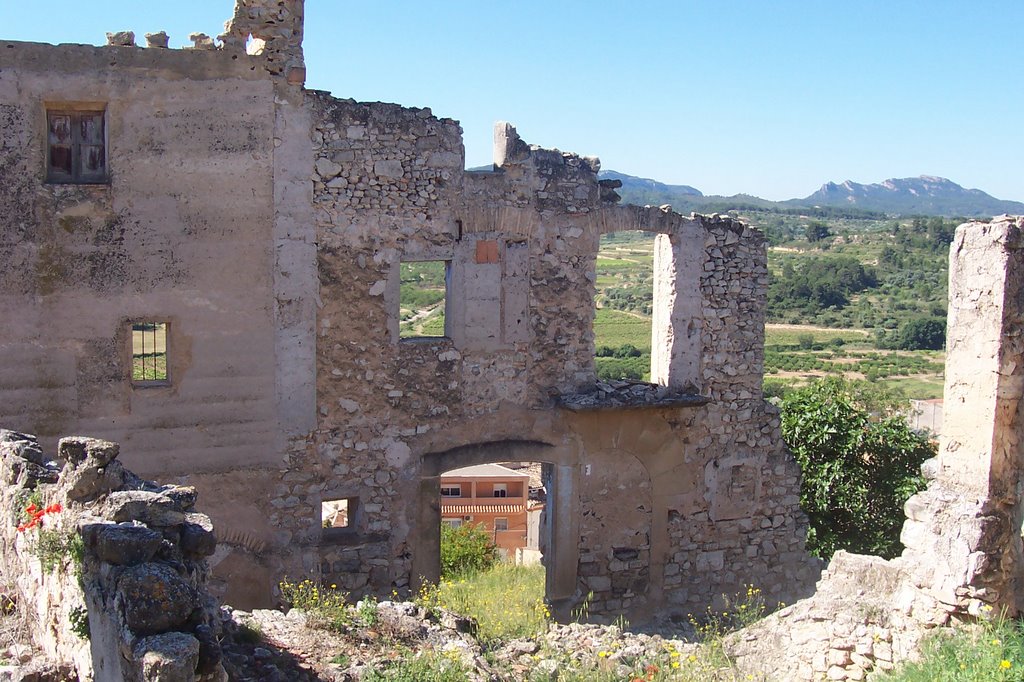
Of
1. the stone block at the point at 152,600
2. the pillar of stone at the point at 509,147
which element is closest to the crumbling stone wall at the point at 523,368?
the pillar of stone at the point at 509,147


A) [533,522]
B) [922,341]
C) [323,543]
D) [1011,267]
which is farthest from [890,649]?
[922,341]

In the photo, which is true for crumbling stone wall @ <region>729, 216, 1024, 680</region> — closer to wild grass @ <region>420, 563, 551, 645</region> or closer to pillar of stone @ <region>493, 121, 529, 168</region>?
wild grass @ <region>420, 563, 551, 645</region>

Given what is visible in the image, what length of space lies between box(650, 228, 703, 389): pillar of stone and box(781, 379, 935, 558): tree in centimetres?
277

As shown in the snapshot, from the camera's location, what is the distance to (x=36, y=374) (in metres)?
10.8

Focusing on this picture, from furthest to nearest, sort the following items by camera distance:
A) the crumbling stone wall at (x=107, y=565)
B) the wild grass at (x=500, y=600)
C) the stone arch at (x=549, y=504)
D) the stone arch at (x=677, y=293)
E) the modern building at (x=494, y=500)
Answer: the modern building at (x=494, y=500), the stone arch at (x=677, y=293), the stone arch at (x=549, y=504), the wild grass at (x=500, y=600), the crumbling stone wall at (x=107, y=565)

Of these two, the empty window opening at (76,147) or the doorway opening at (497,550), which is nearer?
the empty window opening at (76,147)

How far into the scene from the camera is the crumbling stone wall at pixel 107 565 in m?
5.59

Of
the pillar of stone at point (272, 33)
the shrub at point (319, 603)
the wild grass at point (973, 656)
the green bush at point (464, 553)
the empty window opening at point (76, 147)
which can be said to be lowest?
the green bush at point (464, 553)

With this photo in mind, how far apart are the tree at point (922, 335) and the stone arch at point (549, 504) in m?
45.3

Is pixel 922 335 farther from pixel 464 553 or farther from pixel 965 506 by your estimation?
pixel 965 506

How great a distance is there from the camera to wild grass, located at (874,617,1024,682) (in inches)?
294

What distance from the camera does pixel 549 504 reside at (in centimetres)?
1276

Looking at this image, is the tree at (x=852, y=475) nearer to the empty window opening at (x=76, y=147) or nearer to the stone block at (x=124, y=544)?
the empty window opening at (x=76, y=147)

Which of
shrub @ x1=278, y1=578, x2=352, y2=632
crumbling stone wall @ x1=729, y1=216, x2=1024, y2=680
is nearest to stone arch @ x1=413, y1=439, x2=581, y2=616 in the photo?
shrub @ x1=278, y1=578, x2=352, y2=632
